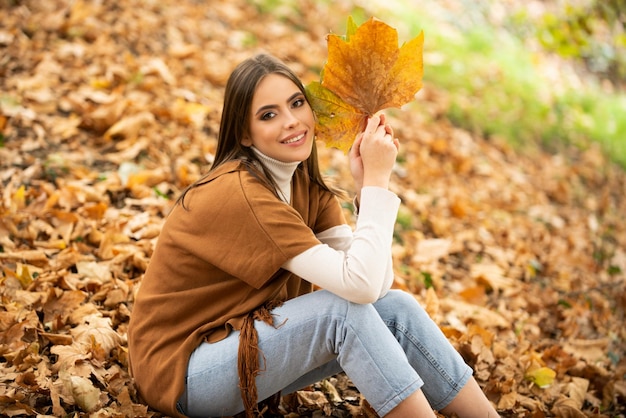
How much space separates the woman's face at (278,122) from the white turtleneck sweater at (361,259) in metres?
0.28

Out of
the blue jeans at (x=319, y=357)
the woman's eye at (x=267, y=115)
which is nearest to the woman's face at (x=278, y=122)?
the woman's eye at (x=267, y=115)

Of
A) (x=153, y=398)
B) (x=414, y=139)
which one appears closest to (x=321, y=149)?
(x=414, y=139)

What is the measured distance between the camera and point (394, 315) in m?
2.10

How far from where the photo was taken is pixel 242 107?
205 centimetres

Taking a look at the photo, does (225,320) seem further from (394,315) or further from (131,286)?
(131,286)

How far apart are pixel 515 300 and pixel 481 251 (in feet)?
2.15

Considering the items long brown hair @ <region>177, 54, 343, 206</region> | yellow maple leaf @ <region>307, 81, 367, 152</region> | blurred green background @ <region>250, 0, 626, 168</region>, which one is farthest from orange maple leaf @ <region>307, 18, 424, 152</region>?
blurred green background @ <region>250, 0, 626, 168</region>

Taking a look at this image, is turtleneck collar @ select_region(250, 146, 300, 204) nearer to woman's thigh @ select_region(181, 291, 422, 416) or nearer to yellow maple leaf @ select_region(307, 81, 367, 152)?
yellow maple leaf @ select_region(307, 81, 367, 152)

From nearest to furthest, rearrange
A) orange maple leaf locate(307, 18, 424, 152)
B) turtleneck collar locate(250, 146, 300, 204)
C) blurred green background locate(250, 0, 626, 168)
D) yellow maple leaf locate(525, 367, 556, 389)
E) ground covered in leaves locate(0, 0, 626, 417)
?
orange maple leaf locate(307, 18, 424, 152) → turtleneck collar locate(250, 146, 300, 204) → ground covered in leaves locate(0, 0, 626, 417) → yellow maple leaf locate(525, 367, 556, 389) → blurred green background locate(250, 0, 626, 168)

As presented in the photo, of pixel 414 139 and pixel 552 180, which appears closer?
pixel 414 139

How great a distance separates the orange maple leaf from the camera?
1.96 m

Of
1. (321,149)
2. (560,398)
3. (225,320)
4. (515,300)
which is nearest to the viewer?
(225,320)

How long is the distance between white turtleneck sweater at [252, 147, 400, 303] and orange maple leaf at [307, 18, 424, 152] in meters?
0.29

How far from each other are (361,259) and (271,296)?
1.14ft
